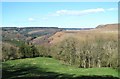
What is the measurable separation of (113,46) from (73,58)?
1264 centimetres

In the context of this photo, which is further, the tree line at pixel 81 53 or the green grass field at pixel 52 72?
the tree line at pixel 81 53

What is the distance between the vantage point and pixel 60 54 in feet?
277

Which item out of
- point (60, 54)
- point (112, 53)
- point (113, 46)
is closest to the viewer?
point (112, 53)

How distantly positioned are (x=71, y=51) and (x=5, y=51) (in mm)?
21050

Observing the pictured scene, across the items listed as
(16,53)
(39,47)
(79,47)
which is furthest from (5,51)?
(79,47)

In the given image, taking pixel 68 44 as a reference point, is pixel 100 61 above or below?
below

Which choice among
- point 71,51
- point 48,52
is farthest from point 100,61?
point 48,52

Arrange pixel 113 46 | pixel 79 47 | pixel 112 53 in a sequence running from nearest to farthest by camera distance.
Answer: pixel 112 53 → pixel 113 46 → pixel 79 47

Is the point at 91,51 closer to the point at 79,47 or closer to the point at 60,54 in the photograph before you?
the point at 79,47

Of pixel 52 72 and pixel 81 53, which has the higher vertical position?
pixel 81 53

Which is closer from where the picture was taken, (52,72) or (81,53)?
(52,72)

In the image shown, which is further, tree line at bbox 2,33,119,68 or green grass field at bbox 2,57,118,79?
tree line at bbox 2,33,119,68

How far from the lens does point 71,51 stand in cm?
8000

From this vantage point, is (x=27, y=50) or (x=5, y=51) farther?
(x=27, y=50)
